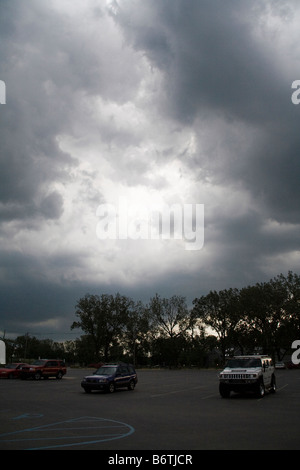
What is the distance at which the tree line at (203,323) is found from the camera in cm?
8225

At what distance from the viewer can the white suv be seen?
696 inches

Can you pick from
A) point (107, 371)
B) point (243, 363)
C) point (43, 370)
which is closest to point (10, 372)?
point (43, 370)

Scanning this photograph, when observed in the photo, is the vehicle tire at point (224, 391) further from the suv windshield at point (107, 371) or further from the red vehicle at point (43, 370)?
the red vehicle at point (43, 370)

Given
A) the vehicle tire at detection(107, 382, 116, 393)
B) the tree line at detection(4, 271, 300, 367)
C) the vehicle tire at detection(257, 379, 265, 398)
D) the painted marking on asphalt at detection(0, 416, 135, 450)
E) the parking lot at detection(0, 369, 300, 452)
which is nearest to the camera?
the parking lot at detection(0, 369, 300, 452)

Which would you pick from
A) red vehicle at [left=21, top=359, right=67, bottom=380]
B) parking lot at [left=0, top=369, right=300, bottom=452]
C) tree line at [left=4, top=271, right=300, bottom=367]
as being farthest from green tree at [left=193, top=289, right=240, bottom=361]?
parking lot at [left=0, top=369, right=300, bottom=452]

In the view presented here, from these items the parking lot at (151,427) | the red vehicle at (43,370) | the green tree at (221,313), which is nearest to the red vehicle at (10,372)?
the red vehicle at (43,370)

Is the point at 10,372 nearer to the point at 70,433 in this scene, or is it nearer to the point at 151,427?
the point at 70,433

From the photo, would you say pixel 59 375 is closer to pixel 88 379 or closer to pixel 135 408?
pixel 88 379

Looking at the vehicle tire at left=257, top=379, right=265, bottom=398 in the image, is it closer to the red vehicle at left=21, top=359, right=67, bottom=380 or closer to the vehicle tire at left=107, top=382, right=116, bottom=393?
the vehicle tire at left=107, top=382, right=116, bottom=393

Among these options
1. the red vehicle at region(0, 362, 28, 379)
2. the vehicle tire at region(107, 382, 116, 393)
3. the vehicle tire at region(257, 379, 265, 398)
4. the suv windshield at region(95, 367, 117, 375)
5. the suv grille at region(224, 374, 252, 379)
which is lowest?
the red vehicle at region(0, 362, 28, 379)

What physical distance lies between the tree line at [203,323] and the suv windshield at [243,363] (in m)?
64.6

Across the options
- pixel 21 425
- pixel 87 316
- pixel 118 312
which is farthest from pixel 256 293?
pixel 21 425

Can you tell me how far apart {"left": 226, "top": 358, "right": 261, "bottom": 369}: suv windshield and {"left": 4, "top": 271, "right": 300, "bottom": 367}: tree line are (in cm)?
6464
